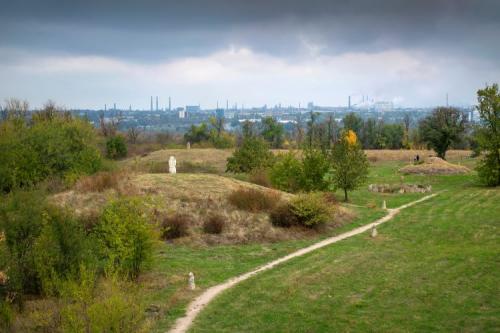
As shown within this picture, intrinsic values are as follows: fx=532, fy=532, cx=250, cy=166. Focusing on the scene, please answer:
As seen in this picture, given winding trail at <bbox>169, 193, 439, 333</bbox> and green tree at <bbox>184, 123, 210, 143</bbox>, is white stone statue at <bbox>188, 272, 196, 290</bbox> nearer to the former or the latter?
winding trail at <bbox>169, 193, 439, 333</bbox>

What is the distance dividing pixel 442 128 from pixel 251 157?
31227 mm

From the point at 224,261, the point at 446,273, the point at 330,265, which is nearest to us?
the point at 446,273

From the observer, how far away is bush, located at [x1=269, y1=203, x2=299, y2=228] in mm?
27953

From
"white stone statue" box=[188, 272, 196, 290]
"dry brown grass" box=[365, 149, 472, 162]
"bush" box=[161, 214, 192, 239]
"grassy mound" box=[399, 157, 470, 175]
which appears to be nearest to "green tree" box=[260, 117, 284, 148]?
"dry brown grass" box=[365, 149, 472, 162]

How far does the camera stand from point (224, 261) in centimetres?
2272

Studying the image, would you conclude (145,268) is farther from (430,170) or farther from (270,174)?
(430,170)

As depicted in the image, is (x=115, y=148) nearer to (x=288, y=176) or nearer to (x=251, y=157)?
(x=251, y=157)

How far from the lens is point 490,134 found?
1738 inches

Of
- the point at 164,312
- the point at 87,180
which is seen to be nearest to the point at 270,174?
the point at 87,180

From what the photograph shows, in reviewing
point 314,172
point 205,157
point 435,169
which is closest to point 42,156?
point 314,172

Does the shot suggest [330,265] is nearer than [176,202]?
Yes

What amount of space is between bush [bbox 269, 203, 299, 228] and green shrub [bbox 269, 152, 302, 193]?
29.7 ft

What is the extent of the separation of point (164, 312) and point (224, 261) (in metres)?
6.19

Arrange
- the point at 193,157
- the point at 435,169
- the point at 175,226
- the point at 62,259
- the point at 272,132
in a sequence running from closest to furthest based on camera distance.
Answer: the point at 62,259, the point at 175,226, the point at 435,169, the point at 193,157, the point at 272,132
